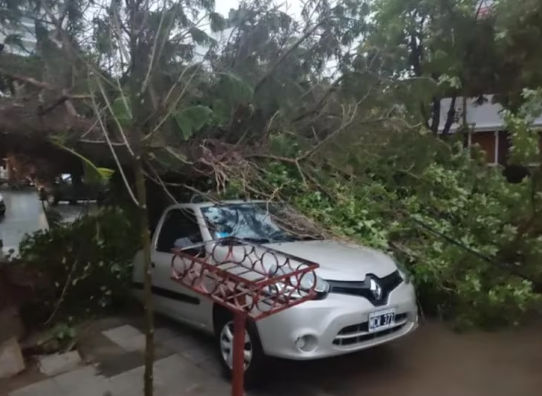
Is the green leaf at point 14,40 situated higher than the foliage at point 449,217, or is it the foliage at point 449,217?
the green leaf at point 14,40

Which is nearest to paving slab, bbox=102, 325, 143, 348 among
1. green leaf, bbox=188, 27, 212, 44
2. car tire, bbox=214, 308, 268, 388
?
car tire, bbox=214, 308, 268, 388

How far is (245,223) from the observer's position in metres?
5.06

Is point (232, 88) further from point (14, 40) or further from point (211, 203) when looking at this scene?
point (14, 40)

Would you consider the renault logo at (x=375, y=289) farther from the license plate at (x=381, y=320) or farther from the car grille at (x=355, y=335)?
the car grille at (x=355, y=335)

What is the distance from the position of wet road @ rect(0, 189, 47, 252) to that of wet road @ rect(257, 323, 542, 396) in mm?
4377

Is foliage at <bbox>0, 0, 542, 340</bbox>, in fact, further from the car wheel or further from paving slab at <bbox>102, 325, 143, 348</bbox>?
the car wheel

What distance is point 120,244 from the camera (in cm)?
664

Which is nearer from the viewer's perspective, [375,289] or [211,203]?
[375,289]

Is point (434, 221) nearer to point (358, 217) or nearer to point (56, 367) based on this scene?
point (358, 217)

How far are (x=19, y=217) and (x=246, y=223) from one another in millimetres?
6886

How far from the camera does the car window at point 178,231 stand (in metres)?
5.00

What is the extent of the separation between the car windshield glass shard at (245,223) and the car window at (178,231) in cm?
17

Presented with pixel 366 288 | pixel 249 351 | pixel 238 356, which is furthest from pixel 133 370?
pixel 366 288

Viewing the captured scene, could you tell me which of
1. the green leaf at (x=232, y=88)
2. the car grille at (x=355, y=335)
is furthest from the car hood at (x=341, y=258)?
the green leaf at (x=232, y=88)
